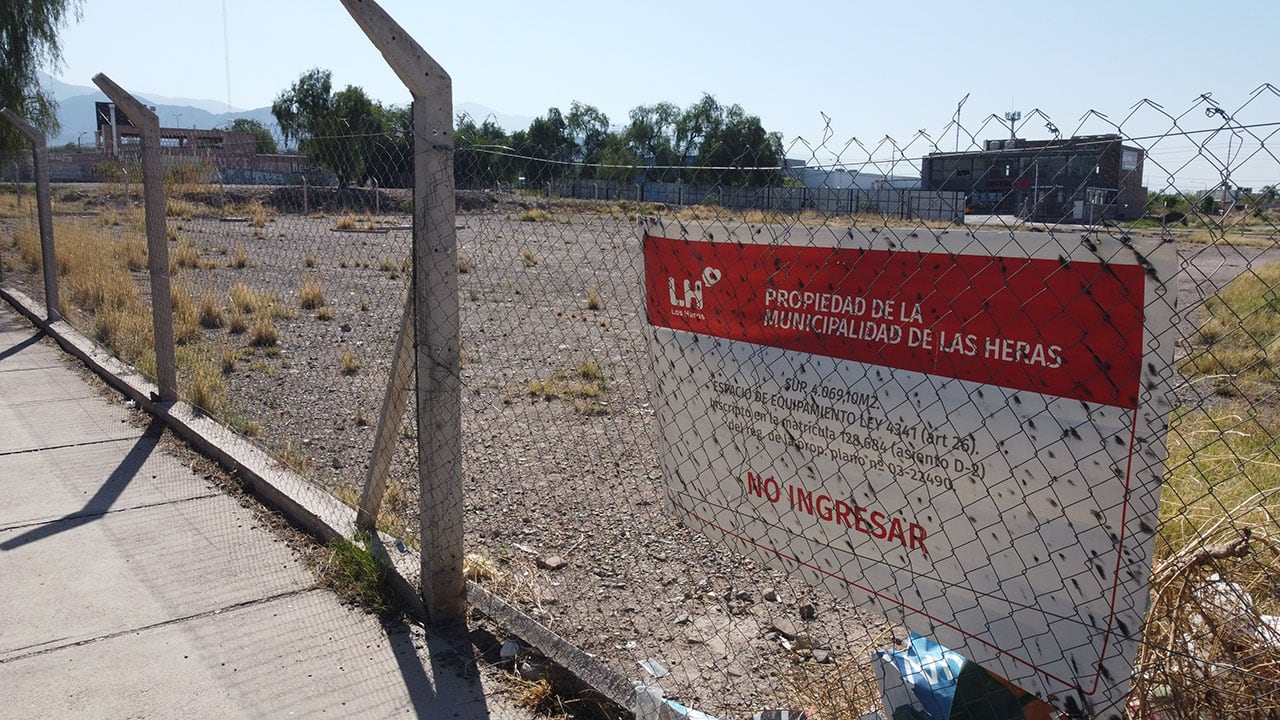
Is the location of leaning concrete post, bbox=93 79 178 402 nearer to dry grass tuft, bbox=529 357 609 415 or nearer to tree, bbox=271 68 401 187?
tree, bbox=271 68 401 187

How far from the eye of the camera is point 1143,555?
2.20 metres

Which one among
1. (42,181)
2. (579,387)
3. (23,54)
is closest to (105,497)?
(579,387)

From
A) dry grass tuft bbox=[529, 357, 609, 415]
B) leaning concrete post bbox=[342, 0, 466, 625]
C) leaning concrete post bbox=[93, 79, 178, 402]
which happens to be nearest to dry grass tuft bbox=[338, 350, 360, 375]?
dry grass tuft bbox=[529, 357, 609, 415]

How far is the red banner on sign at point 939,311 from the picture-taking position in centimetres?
220

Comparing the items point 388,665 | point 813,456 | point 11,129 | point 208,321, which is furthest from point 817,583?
point 11,129

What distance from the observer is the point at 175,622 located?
4.27 meters

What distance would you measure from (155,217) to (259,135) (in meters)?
1.00

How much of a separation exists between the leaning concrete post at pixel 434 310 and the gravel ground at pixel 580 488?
0.41 meters

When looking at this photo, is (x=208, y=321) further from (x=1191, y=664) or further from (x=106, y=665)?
(x=1191, y=664)

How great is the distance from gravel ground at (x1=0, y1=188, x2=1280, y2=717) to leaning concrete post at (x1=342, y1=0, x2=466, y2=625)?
1.34 feet

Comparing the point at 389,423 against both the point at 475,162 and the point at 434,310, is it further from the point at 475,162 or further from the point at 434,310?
the point at 475,162

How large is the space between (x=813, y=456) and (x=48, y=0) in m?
25.7

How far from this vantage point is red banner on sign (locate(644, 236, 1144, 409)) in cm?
220

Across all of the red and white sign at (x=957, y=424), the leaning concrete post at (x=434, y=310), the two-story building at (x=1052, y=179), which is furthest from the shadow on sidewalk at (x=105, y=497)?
the two-story building at (x=1052, y=179)
